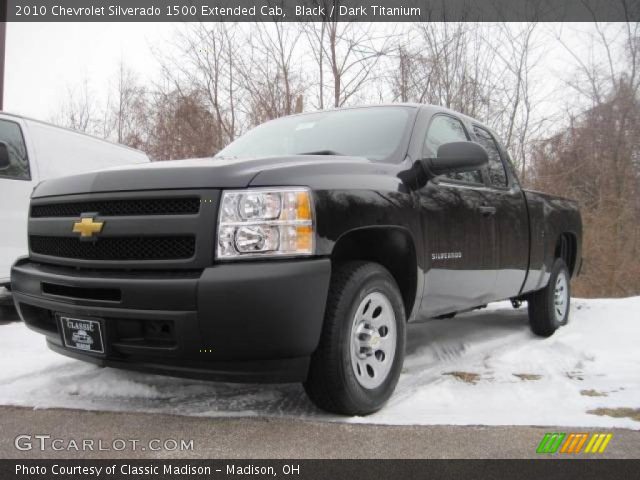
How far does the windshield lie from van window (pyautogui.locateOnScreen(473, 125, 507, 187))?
3.91 ft

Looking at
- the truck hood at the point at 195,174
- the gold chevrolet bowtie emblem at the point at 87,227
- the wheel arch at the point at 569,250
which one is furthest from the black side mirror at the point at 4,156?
the wheel arch at the point at 569,250

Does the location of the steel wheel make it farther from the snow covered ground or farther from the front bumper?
the front bumper

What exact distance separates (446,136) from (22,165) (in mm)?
4476

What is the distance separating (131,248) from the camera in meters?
2.59

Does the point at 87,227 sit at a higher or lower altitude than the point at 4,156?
lower

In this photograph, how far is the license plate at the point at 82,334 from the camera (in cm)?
262

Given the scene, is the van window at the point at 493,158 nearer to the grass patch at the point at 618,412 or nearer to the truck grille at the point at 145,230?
the grass patch at the point at 618,412

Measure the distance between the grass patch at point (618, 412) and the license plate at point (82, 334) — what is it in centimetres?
251

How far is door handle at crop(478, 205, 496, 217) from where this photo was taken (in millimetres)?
4039

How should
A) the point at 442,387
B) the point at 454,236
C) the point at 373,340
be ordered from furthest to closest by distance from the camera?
1. the point at 454,236
2. the point at 442,387
3. the point at 373,340

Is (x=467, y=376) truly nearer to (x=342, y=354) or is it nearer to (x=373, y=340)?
(x=373, y=340)

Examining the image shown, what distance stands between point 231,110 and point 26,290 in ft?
39.7
